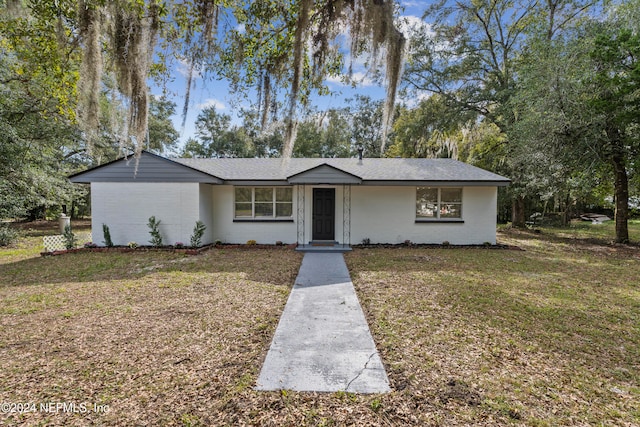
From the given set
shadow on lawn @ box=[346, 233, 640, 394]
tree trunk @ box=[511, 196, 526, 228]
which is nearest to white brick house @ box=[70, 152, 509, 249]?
shadow on lawn @ box=[346, 233, 640, 394]

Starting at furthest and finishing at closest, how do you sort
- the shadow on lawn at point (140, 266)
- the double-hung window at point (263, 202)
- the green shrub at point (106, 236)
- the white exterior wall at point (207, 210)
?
the double-hung window at point (263, 202), the white exterior wall at point (207, 210), the green shrub at point (106, 236), the shadow on lawn at point (140, 266)

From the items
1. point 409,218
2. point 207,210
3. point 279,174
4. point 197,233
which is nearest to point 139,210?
point 207,210

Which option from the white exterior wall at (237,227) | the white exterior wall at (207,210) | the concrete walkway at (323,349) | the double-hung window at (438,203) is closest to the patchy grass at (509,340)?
the concrete walkway at (323,349)

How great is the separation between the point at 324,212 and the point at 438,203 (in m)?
4.29

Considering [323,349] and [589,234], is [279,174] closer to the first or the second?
[323,349]

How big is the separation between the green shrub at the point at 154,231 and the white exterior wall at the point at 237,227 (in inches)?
72.0

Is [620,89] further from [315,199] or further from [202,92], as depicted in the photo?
[202,92]

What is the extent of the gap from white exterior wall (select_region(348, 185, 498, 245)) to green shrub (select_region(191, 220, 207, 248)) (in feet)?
17.2

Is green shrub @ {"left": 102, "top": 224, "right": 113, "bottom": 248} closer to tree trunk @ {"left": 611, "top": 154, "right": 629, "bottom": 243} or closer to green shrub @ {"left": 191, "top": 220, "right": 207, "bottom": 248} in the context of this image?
green shrub @ {"left": 191, "top": 220, "right": 207, "bottom": 248}

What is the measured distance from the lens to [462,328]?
3893 mm

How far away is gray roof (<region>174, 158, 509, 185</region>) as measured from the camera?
33.8 ft

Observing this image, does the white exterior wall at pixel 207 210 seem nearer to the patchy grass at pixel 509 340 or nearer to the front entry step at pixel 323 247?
the front entry step at pixel 323 247

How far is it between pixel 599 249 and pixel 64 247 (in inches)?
733

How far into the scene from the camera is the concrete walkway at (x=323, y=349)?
8.87 feet
